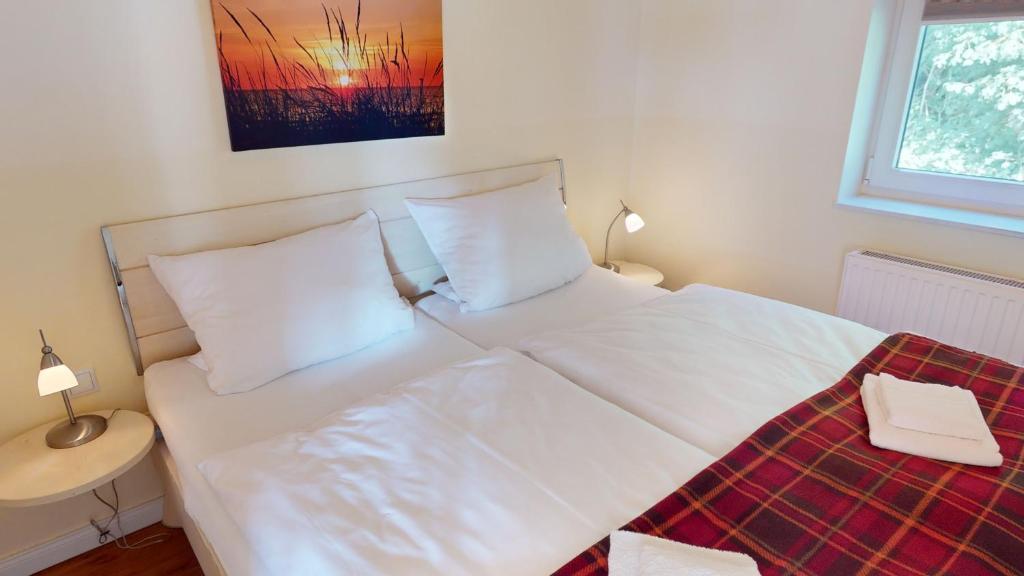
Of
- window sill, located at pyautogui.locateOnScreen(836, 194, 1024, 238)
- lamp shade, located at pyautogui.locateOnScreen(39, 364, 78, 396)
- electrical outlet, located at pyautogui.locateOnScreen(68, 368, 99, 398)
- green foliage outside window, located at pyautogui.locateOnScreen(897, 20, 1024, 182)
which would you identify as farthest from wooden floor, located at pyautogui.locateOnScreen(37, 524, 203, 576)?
green foliage outside window, located at pyautogui.locateOnScreen(897, 20, 1024, 182)

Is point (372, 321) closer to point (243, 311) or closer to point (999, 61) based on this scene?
point (243, 311)

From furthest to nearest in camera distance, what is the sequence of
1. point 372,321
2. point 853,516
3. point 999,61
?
point 999,61 → point 372,321 → point 853,516

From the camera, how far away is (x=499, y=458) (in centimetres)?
138

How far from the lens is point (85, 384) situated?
1836 mm

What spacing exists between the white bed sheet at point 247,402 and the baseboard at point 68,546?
18.6 inches

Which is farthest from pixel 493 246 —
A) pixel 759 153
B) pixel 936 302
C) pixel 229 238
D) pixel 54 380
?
pixel 936 302

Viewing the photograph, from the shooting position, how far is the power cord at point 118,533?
1921 millimetres

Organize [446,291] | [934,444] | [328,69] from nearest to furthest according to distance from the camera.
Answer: [934,444], [328,69], [446,291]

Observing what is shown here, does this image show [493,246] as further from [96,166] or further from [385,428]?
[96,166]

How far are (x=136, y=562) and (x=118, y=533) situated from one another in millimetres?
144

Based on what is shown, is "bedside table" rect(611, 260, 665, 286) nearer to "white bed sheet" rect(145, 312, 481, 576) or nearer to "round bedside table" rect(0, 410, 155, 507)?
"white bed sheet" rect(145, 312, 481, 576)

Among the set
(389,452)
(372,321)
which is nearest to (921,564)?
(389,452)

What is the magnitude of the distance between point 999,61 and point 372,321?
8.01 feet

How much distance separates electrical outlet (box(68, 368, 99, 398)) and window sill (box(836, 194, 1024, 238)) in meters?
2.79
